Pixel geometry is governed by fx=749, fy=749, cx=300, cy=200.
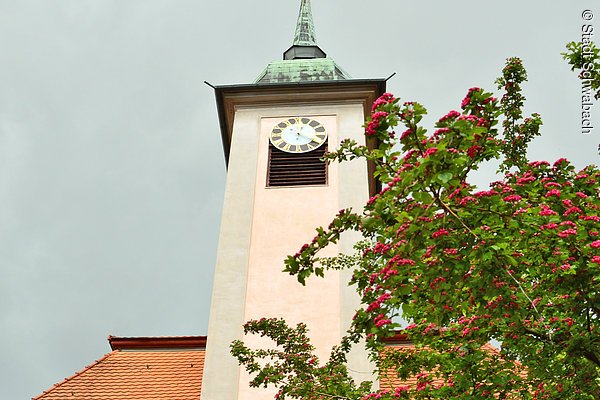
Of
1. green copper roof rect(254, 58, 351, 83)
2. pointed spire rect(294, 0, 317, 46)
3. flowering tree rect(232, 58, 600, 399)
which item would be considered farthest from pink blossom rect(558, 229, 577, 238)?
pointed spire rect(294, 0, 317, 46)

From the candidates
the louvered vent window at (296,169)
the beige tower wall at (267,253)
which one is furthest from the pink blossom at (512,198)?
the louvered vent window at (296,169)

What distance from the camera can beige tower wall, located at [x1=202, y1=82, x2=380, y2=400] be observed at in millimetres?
11453

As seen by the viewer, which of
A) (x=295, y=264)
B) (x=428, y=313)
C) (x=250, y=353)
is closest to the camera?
(x=295, y=264)

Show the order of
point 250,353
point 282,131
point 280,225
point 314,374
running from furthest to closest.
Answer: point 282,131 < point 280,225 < point 250,353 < point 314,374

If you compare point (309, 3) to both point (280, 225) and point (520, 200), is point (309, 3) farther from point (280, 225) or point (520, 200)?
point (520, 200)

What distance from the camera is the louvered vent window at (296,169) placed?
14.4 meters

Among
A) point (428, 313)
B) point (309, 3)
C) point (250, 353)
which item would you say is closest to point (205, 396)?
point (250, 353)

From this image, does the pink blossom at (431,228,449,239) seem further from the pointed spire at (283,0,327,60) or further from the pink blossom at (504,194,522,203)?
the pointed spire at (283,0,327,60)

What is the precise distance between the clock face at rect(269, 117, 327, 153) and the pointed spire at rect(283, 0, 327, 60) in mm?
5330

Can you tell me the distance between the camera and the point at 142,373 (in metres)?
12.7

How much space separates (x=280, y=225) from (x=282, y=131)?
2.92 meters

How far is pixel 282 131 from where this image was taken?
15656 millimetres

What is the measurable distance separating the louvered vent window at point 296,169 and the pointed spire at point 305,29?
7.59 metres

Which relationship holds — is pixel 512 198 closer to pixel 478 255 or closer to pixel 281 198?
pixel 478 255
